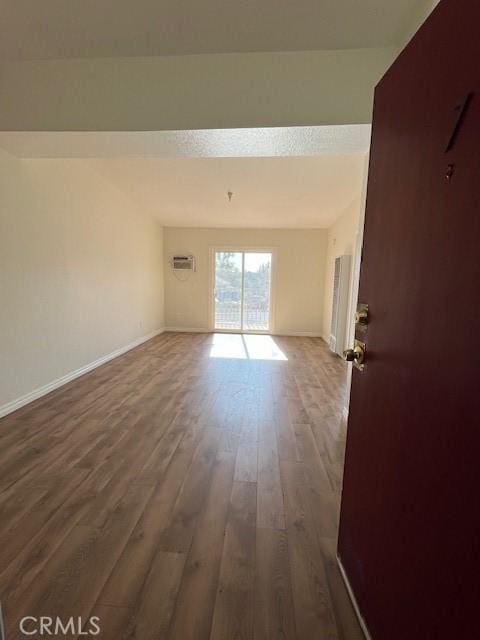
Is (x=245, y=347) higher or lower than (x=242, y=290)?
lower

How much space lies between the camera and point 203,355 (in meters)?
4.63

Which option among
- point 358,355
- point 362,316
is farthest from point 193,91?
point 358,355

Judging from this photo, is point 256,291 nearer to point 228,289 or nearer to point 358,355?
point 228,289

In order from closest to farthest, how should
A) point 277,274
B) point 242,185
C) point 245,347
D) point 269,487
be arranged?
point 269,487 → point 242,185 → point 245,347 → point 277,274

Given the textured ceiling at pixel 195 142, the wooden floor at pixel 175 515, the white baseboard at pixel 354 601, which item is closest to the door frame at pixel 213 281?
the wooden floor at pixel 175 515

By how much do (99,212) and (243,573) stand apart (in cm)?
411

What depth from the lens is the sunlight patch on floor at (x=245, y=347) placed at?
4664 mm

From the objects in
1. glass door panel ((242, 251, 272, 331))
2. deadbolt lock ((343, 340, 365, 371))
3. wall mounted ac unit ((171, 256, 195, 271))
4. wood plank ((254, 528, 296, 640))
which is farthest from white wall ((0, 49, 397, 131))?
glass door panel ((242, 251, 272, 331))

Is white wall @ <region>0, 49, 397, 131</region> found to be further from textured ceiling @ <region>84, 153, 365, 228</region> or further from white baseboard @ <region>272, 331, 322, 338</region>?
white baseboard @ <region>272, 331, 322, 338</region>

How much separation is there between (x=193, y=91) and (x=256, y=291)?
4832mm

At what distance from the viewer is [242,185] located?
3723mm

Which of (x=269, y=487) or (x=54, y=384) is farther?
(x=54, y=384)

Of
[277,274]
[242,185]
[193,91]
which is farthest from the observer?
[277,274]

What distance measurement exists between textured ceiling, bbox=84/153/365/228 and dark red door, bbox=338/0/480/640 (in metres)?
2.33
